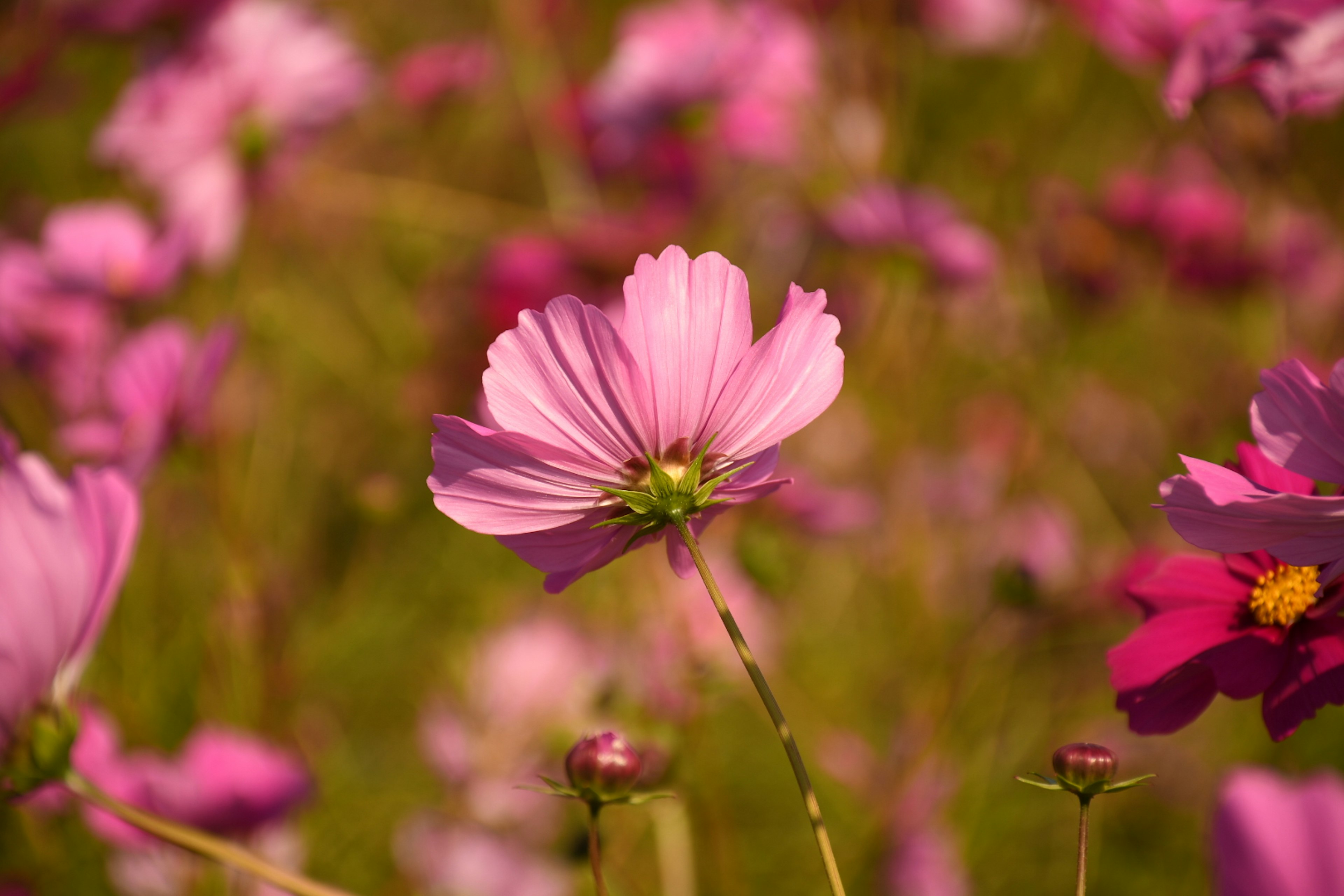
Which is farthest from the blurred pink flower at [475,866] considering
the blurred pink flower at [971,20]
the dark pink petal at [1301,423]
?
the blurred pink flower at [971,20]

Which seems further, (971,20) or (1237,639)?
(971,20)

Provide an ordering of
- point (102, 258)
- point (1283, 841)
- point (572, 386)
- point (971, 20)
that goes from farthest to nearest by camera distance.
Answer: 1. point (971, 20)
2. point (102, 258)
3. point (572, 386)
4. point (1283, 841)

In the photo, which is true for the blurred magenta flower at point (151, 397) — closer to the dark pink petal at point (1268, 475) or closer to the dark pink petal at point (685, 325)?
the dark pink petal at point (685, 325)

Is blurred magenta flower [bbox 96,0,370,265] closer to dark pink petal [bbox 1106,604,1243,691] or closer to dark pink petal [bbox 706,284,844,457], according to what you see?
dark pink petal [bbox 706,284,844,457]

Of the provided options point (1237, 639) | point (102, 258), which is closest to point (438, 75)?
point (102, 258)

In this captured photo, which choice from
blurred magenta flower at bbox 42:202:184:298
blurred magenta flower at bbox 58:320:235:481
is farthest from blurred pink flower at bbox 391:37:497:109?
blurred magenta flower at bbox 58:320:235:481

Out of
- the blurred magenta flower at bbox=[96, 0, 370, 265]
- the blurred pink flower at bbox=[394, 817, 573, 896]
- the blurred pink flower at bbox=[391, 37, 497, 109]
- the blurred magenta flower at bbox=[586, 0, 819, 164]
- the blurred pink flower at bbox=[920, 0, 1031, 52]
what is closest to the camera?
the blurred pink flower at bbox=[394, 817, 573, 896]

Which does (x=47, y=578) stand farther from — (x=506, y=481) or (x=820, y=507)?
(x=820, y=507)
